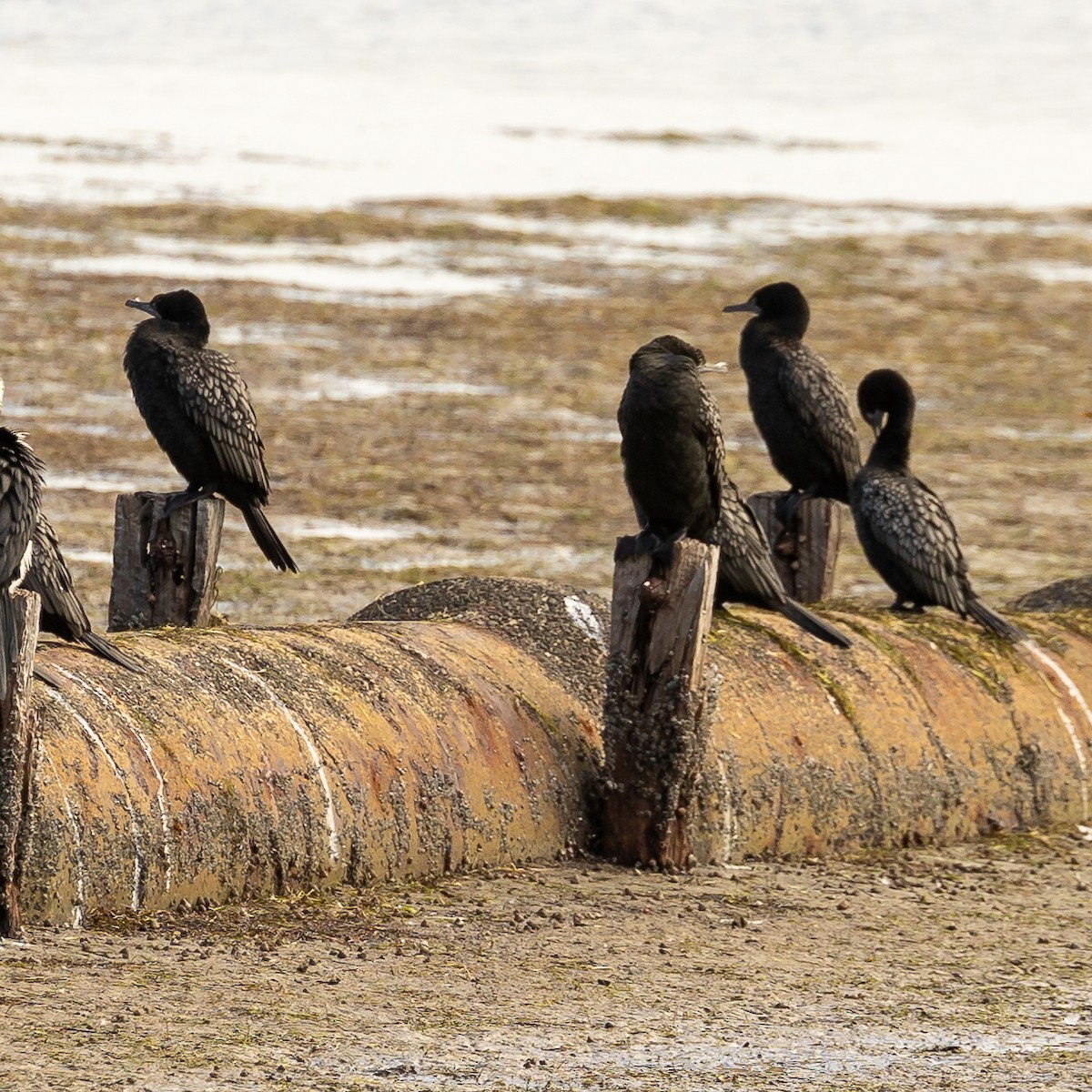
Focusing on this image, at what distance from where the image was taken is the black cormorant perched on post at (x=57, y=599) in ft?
22.8

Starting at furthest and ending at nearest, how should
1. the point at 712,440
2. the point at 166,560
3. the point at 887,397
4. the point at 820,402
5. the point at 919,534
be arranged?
1. the point at 820,402
2. the point at 887,397
3. the point at 919,534
4. the point at 166,560
5. the point at 712,440

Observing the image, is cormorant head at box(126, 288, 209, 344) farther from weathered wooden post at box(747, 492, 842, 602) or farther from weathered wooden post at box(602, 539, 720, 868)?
weathered wooden post at box(602, 539, 720, 868)

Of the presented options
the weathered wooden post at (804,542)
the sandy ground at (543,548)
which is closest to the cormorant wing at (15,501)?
the sandy ground at (543,548)

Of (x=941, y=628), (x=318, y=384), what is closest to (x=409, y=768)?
(x=941, y=628)

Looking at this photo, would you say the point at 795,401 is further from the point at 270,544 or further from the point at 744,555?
the point at 270,544

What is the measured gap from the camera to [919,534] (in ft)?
30.1

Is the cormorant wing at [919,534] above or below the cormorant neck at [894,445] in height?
below

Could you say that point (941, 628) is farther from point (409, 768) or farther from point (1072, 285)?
point (1072, 285)

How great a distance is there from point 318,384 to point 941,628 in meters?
11.4

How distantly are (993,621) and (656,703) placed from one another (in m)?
2.23

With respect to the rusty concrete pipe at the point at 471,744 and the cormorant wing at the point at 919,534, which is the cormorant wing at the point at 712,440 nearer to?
the rusty concrete pipe at the point at 471,744

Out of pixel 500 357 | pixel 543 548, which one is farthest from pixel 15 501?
pixel 500 357

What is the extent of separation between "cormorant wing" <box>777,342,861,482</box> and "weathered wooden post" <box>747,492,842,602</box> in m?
0.50

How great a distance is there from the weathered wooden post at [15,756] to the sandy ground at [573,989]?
0.17m
